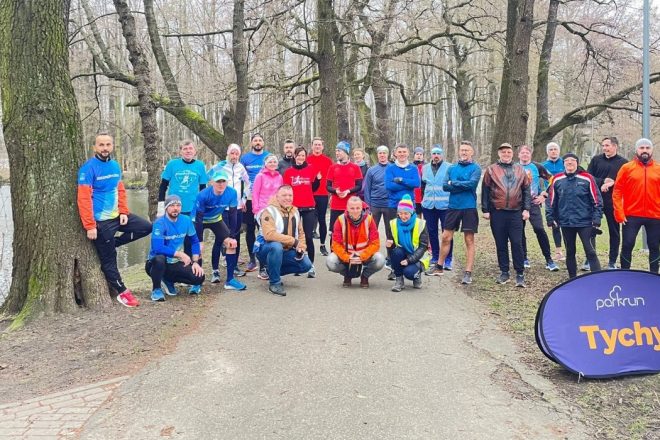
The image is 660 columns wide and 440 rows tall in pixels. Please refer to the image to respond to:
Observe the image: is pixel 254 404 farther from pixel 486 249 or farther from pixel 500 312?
pixel 486 249

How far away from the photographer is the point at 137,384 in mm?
4320

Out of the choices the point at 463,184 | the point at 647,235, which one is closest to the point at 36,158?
Answer: the point at 463,184

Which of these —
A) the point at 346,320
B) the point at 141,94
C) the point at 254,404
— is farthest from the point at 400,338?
the point at 141,94

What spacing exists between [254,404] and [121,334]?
2205 millimetres

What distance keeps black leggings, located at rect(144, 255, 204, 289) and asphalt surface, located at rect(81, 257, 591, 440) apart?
792 mm

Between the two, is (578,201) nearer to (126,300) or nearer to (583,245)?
(583,245)

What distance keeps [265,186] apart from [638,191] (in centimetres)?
527

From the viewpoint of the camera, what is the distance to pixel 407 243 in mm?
7605

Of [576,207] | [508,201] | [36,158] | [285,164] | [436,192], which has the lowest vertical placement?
[576,207]

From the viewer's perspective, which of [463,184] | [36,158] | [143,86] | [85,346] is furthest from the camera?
[143,86]

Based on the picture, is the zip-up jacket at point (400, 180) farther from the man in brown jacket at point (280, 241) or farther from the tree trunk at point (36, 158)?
the tree trunk at point (36, 158)

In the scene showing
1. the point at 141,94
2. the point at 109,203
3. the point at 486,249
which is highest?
the point at 141,94

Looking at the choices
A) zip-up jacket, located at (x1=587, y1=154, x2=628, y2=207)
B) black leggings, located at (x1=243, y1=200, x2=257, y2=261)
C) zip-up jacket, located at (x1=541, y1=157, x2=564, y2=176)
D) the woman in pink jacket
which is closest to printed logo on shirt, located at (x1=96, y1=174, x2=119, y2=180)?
the woman in pink jacket

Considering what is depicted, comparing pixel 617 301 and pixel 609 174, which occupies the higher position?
pixel 609 174
